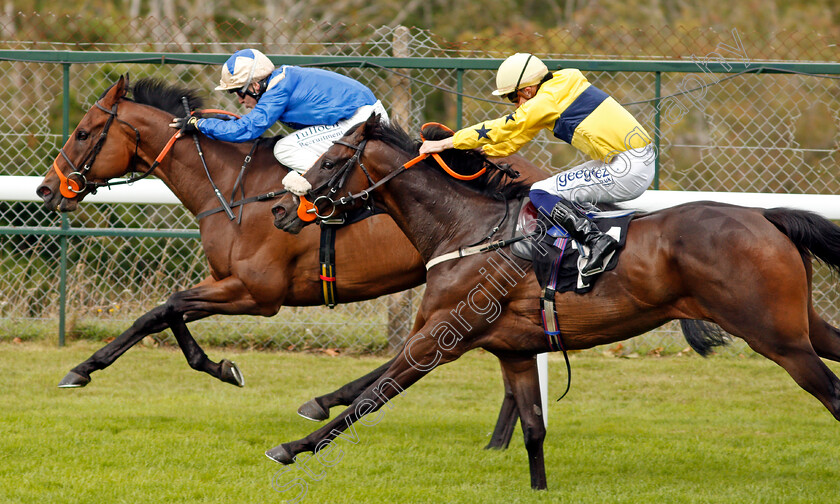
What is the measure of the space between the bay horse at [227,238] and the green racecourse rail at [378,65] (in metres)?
1.89

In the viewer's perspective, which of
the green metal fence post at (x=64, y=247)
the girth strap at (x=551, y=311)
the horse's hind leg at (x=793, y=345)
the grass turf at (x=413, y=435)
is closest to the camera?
the horse's hind leg at (x=793, y=345)

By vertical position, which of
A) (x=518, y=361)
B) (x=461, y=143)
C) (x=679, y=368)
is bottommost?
(x=679, y=368)

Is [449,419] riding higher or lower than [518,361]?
lower

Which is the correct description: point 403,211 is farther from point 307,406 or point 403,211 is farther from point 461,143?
point 307,406

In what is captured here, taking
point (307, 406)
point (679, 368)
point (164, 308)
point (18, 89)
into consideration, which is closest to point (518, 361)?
point (307, 406)

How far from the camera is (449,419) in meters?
6.25

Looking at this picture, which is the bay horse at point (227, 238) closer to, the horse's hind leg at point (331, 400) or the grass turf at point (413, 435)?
the horse's hind leg at point (331, 400)

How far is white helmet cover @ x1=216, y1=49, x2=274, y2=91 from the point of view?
211 inches

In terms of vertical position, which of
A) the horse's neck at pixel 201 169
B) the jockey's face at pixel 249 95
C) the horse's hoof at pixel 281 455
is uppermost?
the jockey's face at pixel 249 95

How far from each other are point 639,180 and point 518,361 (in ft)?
3.48

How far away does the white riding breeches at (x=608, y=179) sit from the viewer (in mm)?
4438

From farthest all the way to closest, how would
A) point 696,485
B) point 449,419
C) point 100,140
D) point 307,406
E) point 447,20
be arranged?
point 447,20 → point 449,419 → point 100,140 → point 307,406 → point 696,485

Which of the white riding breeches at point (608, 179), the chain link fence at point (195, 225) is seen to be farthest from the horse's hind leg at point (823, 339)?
the chain link fence at point (195, 225)

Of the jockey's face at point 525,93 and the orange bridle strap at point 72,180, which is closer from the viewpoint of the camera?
the jockey's face at point 525,93
